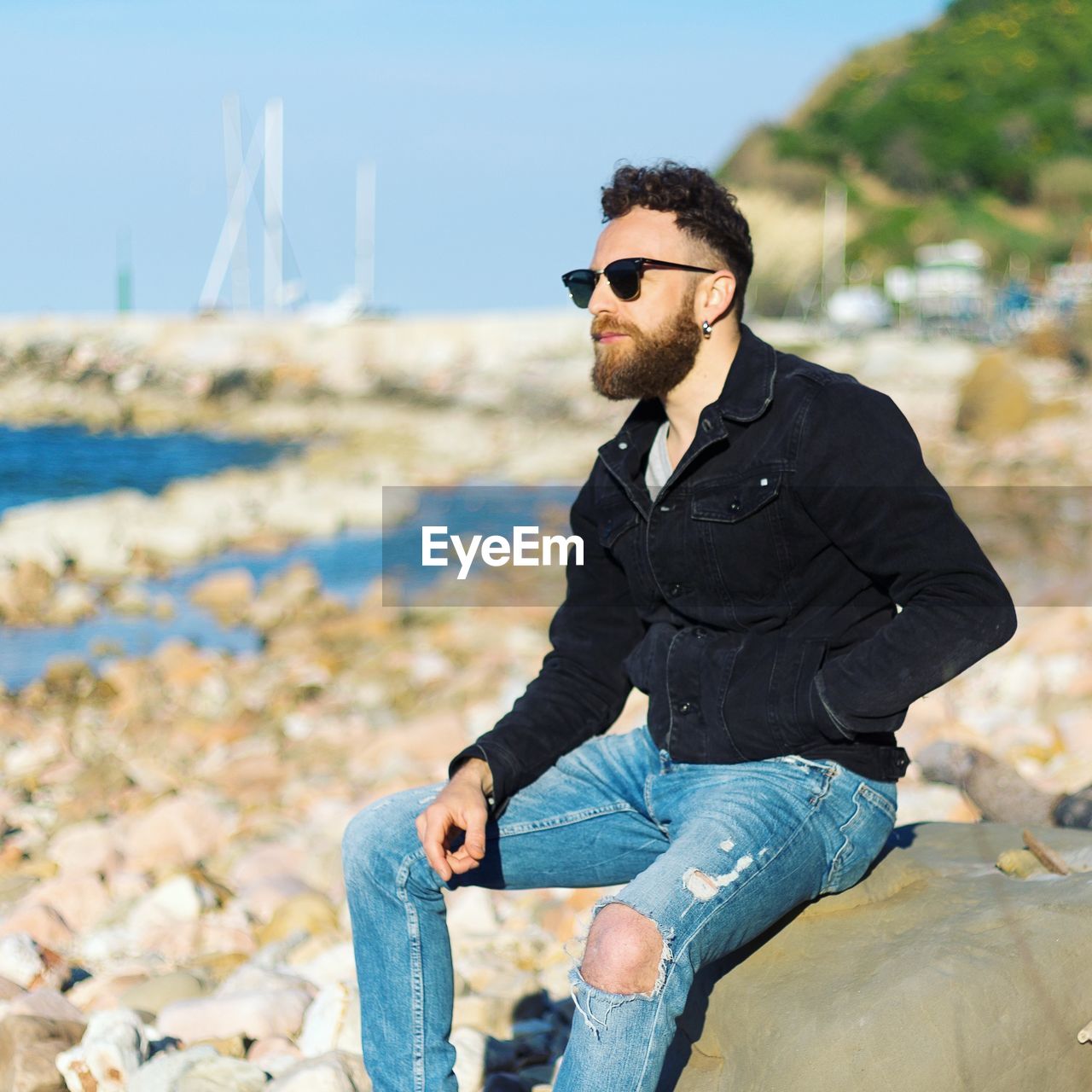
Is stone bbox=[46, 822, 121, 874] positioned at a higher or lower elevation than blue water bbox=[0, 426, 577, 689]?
higher

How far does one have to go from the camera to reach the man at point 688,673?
250cm

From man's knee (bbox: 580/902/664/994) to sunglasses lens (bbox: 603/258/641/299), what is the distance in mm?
1256

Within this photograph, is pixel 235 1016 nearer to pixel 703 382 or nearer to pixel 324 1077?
pixel 324 1077

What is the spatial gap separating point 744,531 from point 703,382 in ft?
1.16

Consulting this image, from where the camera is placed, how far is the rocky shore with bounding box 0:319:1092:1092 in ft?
12.4

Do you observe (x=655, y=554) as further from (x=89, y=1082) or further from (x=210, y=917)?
(x=210, y=917)

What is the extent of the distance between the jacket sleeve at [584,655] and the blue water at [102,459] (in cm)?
2551

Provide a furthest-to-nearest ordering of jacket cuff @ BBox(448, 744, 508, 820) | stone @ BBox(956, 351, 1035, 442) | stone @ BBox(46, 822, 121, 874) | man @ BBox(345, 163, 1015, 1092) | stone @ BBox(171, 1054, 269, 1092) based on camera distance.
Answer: stone @ BBox(956, 351, 1035, 442), stone @ BBox(46, 822, 121, 874), stone @ BBox(171, 1054, 269, 1092), jacket cuff @ BBox(448, 744, 508, 820), man @ BBox(345, 163, 1015, 1092)

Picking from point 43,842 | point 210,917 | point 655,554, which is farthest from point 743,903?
point 43,842

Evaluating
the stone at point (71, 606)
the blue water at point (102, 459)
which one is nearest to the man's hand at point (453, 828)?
the stone at point (71, 606)

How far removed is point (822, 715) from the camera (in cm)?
265
